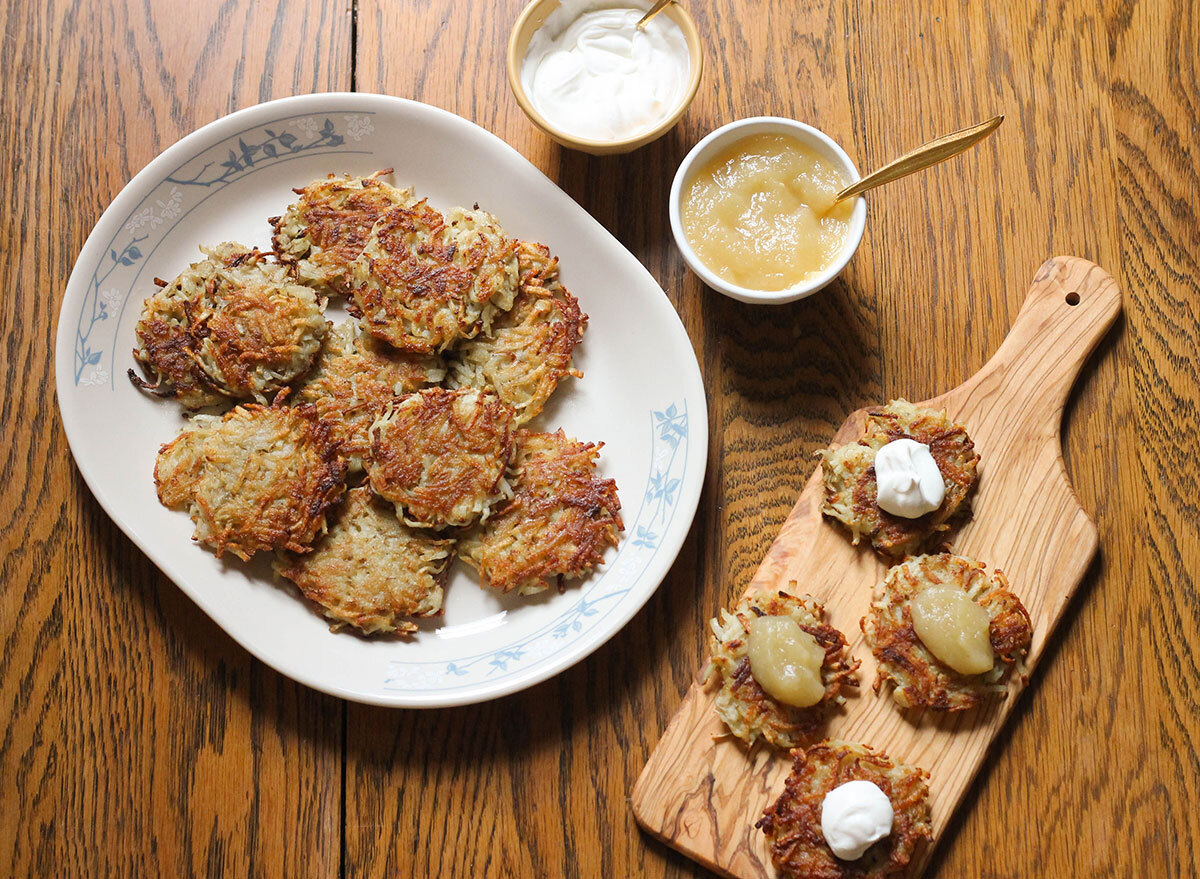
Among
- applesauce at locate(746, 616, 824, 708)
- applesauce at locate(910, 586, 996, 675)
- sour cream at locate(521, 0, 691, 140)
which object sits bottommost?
applesauce at locate(746, 616, 824, 708)

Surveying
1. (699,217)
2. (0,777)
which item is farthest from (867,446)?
(0,777)

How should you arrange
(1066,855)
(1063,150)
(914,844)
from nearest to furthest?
(914,844) → (1066,855) → (1063,150)

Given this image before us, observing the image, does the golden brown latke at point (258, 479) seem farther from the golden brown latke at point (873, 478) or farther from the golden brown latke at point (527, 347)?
the golden brown latke at point (873, 478)

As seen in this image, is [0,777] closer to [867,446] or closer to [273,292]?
[273,292]

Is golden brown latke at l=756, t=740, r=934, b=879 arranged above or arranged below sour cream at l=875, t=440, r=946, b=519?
below

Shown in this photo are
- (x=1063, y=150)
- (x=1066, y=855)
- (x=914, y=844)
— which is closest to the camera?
(x=914, y=844)

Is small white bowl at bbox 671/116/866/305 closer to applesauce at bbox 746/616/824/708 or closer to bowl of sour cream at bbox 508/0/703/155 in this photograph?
bowl of sour cream at bbox 508/0/703/155

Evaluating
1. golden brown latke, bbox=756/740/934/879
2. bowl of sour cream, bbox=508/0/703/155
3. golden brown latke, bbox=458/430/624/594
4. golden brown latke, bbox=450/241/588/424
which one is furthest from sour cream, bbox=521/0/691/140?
golden brown latke, bbox=756/740/934/879

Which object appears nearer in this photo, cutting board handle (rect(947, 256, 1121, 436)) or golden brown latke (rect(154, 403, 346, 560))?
golden brown latke (rect(154, 403, 346, 560))
